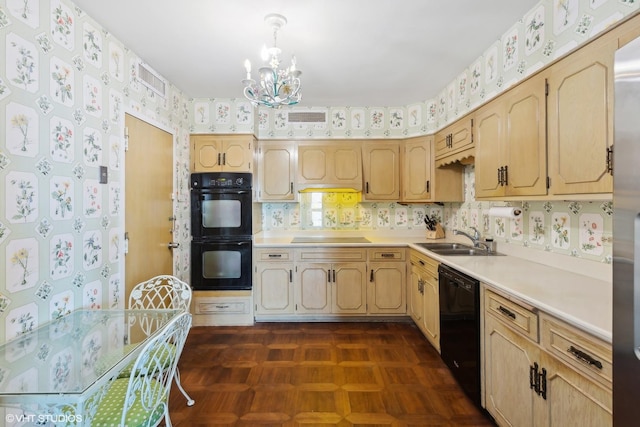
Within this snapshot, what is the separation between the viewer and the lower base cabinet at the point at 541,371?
105 centimetres

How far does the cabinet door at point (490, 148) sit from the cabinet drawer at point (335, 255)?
1370 millimetres

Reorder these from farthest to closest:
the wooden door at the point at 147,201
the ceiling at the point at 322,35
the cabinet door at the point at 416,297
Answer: the cabinet door at the point at 416,297 → the wooden door at the point at 147,201 → the ceiling at the point at 322,35

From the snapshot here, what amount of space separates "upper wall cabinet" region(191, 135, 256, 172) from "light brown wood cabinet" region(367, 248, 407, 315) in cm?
175

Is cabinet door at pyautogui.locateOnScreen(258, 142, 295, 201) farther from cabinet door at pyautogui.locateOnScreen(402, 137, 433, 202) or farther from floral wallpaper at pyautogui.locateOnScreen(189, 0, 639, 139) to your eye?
cabinet door at pyautogui.locateOnScreen(402, 137, 433, 202)

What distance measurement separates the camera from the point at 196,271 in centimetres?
322

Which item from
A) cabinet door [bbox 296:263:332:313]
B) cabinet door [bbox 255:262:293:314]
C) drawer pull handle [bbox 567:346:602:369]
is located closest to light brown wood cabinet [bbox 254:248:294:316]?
cabinet door [bbox 255:262:293:314]

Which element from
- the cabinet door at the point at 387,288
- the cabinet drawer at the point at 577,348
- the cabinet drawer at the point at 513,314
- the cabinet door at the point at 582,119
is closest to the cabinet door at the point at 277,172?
the cabinet door at the point at 387,288

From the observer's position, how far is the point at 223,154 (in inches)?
129

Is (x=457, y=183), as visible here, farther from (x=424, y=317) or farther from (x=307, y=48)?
(x=307, y=48)

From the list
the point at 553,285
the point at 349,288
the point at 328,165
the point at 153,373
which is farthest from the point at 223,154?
the point at 553,285

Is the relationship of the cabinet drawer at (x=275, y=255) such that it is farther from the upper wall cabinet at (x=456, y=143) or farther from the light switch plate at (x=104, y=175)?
the upper wall cabinet at (x=456, y=143)

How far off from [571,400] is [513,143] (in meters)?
1.42

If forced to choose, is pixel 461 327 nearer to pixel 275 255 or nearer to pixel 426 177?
pixel 426 177

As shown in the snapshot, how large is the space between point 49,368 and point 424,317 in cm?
265
